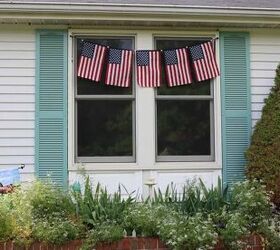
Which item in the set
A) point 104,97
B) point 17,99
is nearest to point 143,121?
point 104,97

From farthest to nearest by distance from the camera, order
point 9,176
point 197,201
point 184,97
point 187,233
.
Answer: point 184,97, point 9,176, point 197,201, point 187,233

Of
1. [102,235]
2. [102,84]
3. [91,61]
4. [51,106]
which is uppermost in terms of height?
[91,61]

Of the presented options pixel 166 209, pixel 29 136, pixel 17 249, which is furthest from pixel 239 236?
pixel 29 136

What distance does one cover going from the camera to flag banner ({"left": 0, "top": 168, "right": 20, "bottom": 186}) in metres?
7.48

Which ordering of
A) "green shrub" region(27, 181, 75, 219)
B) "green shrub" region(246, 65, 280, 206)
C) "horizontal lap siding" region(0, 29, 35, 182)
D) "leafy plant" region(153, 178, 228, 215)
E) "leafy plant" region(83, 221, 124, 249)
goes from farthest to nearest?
"horizontal lap siding" region(0, 29, 35, 182)
"green shrub" region(246, 65, 280, 206)
"leafy plant" region(153, 178, 228, 215)
"green shrub" region(27, 181, 75, 219)
"leafy plant" region(83, 221, 124, 249)

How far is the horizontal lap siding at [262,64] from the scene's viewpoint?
8102 millimetres

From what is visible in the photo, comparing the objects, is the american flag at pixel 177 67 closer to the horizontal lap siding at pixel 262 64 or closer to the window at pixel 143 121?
the window at pixel 143 121

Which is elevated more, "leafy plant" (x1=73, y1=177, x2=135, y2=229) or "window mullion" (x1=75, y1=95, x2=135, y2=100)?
"window mullion" (x1=75, y1=95, x2=135, y2=100)

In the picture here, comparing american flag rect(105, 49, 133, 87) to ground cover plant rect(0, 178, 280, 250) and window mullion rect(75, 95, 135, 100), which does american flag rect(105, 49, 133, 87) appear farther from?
ground cover plant rect(0, 178, 280, 250)

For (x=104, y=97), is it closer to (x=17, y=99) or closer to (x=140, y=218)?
(x=17, y=99)

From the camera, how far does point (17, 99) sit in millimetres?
7703

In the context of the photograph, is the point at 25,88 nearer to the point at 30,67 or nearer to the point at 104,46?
the point at 30,67

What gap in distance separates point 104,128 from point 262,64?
108 inches

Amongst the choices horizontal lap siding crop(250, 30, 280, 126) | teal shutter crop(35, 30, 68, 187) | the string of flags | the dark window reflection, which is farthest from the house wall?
A: horizontal lap siding crop(250, 30, 280, 126)
